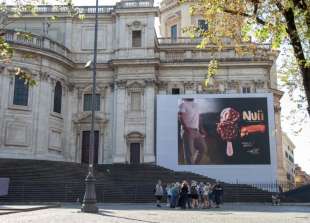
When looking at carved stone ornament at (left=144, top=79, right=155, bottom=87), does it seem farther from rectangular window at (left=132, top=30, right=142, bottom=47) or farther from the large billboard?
rectangular window at (left=132, top=30, right=142, bottom=47)

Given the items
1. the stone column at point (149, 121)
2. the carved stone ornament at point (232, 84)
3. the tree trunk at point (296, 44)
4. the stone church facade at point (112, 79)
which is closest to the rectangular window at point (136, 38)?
the stone church facade at point (112, 79)

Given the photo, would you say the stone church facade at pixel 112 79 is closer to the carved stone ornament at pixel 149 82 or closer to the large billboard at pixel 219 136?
the carved stone ornament at pixel 149 82

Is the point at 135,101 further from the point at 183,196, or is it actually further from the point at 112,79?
the point at 183,196

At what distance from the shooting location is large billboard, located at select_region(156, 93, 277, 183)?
36.9 m

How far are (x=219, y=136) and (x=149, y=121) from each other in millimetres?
6665

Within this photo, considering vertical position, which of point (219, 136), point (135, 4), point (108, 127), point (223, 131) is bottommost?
point (219, 136)

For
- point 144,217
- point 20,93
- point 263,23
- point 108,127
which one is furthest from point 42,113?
point 263,23

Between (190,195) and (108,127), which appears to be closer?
(190,195)

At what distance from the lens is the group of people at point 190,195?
23.1 meters

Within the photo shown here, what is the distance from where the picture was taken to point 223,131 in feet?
124

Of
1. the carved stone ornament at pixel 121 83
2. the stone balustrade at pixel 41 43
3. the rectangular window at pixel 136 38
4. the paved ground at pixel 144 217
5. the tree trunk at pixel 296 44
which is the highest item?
the rectangular window at pixel 136 38

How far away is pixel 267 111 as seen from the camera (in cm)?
3791

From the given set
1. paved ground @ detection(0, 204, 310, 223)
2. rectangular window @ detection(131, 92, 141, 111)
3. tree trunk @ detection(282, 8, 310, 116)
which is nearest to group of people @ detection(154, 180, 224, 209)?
paved ground @ detection(0, 204, 310, 223)

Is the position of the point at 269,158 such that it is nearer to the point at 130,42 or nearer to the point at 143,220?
the point at 130,42
